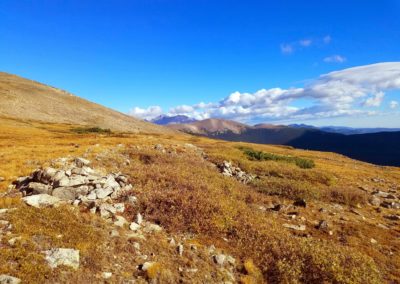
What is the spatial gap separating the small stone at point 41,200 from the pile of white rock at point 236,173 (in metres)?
16.0

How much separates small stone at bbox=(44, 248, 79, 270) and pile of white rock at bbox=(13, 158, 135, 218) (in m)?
3.47

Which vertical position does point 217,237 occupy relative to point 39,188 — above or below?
below

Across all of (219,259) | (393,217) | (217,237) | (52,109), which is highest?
(52,109)

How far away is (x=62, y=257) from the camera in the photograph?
9.37m

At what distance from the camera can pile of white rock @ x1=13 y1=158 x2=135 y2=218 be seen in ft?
44.2

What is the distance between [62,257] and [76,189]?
598 cm

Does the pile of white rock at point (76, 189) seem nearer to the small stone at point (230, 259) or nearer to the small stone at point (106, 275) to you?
the small stone at point (106, 275)

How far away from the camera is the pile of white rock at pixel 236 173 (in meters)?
26.8

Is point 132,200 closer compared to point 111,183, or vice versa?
point 132,200

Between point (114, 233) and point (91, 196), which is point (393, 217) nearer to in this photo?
point (114, 233)

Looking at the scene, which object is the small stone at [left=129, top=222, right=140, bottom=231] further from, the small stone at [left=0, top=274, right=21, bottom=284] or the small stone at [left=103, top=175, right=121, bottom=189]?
the small stone at [left=0, top=274, right=21, bottom=284]

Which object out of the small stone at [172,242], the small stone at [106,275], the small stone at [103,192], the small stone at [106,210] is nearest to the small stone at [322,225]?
the small stone at [172,242]

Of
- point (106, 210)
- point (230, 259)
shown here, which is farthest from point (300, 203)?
point (106, 210)

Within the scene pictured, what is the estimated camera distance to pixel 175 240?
12.4 metres
